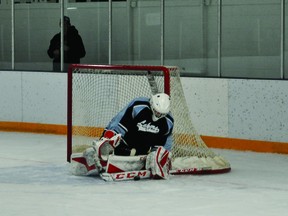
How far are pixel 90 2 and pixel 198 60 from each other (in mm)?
1950

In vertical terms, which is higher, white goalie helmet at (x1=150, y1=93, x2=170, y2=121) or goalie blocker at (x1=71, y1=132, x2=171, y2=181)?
white goalie helmet at (x1=150, y1=93, x2=170, y2=121)

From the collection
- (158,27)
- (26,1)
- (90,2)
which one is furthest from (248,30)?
(26,1)

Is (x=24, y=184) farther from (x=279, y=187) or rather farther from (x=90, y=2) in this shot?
(x=90, y=2)

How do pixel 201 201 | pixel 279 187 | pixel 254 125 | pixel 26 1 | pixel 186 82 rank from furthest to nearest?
1. pixel 26 1
2. pixel 186 82
3. pixel 254 125
4. pixel 279 187
5. pixel 201 201

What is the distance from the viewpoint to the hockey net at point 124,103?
9078 mm

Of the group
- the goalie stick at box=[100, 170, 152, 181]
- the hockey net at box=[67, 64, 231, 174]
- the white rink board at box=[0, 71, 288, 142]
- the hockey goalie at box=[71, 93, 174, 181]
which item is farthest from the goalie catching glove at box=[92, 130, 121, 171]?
the white rink board at box=[0, 71, 288, 142]

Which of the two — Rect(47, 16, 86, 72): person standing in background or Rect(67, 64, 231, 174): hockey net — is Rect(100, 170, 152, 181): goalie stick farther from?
Rect(47, 16, 86, 72): person standing in background

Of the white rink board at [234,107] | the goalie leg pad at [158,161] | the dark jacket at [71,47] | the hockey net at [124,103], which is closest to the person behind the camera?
the goalie leg pad at [158,161]

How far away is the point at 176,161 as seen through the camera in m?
9.00

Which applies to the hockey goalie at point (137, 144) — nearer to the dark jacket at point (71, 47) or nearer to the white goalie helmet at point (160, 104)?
the white goalie helmet at point (160, 104)

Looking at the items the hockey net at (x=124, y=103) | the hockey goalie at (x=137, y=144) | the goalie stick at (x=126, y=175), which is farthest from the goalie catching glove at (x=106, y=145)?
the hockey net at (x=124, y=103)

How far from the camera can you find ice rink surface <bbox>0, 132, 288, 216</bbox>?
699cm

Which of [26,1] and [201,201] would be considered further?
[26,1]

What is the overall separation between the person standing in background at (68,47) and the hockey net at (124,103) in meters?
3.27
